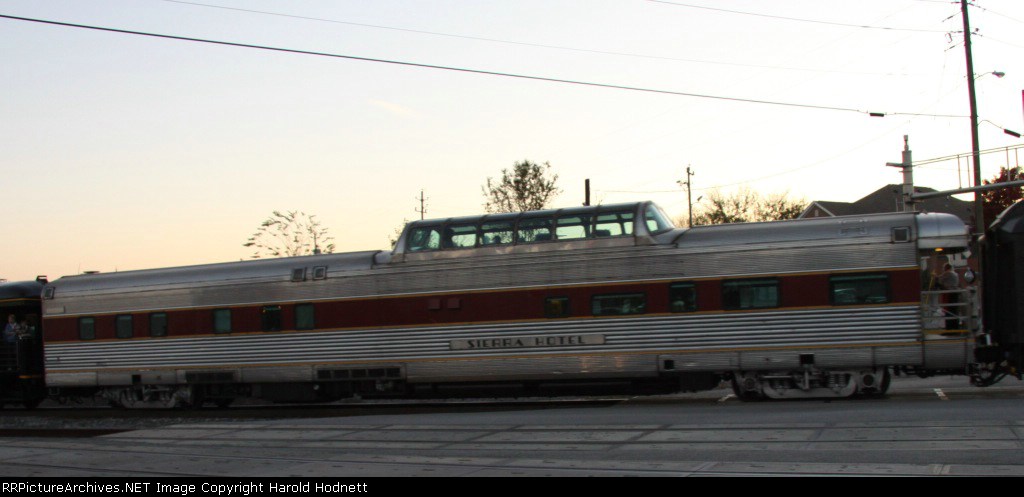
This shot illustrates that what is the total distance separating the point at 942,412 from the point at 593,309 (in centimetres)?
688

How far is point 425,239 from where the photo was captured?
20250mm

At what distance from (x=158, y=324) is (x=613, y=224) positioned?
453 inches

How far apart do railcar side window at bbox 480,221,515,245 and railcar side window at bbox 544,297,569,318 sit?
5.13ft

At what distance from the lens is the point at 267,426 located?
1681 centimetres

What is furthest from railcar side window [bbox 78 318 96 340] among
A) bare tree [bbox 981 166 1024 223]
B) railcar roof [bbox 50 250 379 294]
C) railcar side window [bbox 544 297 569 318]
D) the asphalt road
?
bare tree [bbox 981 166 1024 223]

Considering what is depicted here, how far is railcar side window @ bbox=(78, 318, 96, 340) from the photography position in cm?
2348

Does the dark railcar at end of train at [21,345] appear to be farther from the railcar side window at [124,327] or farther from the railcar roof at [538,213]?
the railcar roof at [538,213]

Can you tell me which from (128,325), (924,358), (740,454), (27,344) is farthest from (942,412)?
(27,344)

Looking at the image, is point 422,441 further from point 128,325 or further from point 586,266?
point 128,325

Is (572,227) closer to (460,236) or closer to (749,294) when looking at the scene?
(460,236)

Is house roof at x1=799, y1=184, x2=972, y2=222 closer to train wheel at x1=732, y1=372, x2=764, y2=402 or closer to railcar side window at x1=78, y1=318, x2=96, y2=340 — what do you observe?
train wheel at x1=732, y1=372, x2=764, y2=402

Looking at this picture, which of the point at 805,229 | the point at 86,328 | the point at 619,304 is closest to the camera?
the point at 805,229

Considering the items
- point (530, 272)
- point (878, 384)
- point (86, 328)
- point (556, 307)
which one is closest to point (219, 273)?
point (86, 328)

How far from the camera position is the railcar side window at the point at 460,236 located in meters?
19.8
